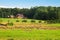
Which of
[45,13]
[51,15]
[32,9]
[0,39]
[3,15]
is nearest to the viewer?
[0,39]

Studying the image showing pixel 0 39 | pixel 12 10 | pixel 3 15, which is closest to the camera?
pixel 0 39

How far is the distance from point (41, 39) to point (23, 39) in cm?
174

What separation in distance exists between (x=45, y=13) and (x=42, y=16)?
11.7ft

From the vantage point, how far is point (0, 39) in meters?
18.6

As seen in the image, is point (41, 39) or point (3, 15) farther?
point (3, 15)

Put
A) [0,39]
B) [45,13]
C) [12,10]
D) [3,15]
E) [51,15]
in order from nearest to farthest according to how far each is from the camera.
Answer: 1. [0,39]
2. [51,15]
3. [45,13]
4. [3,15]
5. [12,10]

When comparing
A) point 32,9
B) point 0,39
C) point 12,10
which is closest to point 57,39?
point 0,39

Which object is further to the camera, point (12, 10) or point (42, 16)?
point (12, 10)

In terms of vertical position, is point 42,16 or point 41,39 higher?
point 41,39

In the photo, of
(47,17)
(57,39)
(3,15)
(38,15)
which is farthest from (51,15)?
(57,39)

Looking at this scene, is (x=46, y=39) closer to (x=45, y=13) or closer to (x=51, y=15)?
(x=51, y=15)

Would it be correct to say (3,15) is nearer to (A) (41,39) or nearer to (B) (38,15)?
(B) (38,15)

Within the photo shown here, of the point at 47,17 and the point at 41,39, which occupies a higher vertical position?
the point at 41,39

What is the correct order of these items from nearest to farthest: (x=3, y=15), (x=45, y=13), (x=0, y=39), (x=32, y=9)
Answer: (x=0, y=39)
(x=45, y=13)
(x=3, y=15)
(x=32, y=9)
